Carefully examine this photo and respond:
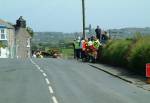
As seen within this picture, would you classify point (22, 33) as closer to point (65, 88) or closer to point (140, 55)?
point (140, 55)

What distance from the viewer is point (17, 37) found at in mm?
103688

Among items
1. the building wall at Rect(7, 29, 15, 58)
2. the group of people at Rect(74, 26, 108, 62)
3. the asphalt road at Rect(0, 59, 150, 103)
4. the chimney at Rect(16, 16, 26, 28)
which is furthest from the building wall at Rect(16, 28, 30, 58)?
the asphalt road at Rect(0, 59, 150, 103)

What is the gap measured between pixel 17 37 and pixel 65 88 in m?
81.8

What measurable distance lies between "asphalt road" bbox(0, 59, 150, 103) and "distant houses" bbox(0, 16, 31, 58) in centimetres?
6392

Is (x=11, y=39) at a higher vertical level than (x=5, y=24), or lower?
lower

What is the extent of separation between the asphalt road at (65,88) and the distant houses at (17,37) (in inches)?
2516

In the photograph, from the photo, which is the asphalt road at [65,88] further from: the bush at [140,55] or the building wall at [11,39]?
the building wall at [11,39]

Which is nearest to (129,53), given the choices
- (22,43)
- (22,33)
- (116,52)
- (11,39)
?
(116,52)

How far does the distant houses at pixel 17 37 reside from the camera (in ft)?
312

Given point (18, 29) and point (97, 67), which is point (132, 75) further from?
point (18, 29)

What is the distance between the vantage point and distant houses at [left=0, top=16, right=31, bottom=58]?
95.0 metres

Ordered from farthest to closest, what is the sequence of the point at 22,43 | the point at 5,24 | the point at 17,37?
1. the point at 22,43
2. the point at 17,37
3. the point at 5,24

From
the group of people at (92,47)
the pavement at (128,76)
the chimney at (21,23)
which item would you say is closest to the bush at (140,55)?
the pavement at (128,76)

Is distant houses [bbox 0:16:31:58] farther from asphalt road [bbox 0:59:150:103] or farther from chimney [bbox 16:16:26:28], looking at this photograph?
asphalt road [bbox 0:59:150:103]
